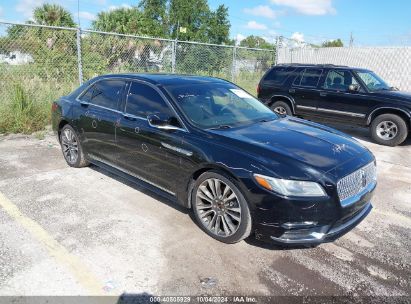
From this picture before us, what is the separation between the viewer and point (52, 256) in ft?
10.7

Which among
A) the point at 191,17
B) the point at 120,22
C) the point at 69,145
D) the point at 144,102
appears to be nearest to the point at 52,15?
the point at 120,22

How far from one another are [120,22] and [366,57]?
647 inches

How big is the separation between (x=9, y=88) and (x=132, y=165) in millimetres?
5817

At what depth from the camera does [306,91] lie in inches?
364

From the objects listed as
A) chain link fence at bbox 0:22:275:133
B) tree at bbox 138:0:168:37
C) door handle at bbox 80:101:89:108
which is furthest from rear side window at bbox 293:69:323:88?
tree at bbox 138:0:168:37

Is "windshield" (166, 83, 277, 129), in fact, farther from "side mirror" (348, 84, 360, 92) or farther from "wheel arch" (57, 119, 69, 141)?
"side mirror" (348, 84, 360, 92)

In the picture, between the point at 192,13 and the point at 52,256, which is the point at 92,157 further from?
the point at 192,13

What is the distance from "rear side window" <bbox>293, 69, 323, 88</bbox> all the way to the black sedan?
191 inches

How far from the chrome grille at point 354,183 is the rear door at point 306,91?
569 centimetres

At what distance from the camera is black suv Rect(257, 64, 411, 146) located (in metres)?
8.01

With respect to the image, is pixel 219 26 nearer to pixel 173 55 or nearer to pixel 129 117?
pixel 173 55

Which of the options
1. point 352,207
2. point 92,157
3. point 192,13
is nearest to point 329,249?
point 352,207

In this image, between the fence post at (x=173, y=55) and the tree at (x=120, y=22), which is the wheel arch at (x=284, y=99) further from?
the tree at (x=120, y=22)

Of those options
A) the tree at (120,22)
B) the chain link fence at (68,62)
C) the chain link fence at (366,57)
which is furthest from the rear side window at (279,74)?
the tree at (120,22)
